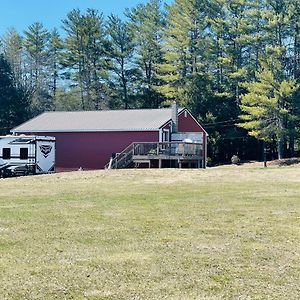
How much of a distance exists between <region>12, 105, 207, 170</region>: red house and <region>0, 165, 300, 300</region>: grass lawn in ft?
46.7

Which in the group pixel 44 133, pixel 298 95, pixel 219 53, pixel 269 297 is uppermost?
pixel 219 53

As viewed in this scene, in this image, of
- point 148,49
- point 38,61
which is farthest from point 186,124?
point 38,61

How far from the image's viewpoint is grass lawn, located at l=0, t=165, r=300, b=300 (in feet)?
17.1

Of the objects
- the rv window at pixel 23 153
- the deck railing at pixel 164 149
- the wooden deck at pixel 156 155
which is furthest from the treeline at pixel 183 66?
the rv window at pixel 23 153

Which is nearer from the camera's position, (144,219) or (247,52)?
(144,219)

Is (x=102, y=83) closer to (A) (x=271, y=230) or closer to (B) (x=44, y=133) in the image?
(B) (x=44, y=133)

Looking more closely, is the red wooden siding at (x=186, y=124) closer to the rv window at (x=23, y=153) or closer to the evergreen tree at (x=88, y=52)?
the rv window at (x=23, y=153)

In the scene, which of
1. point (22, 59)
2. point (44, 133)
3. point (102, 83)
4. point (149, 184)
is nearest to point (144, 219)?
point (149, 184)

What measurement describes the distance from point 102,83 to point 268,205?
40195 millimetres

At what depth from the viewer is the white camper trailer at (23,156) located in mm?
26344

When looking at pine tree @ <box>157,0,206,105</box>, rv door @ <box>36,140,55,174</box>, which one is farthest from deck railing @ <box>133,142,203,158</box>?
pine tree @ <box>157,0,206,105</box>

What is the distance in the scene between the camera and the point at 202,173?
21.7 metres

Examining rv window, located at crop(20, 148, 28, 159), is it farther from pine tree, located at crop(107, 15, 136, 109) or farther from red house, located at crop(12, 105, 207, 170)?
pine tree, located at crop(107, 15, 136, 109)

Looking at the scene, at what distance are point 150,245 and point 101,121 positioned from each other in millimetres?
26259
